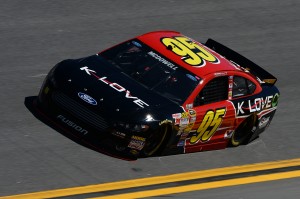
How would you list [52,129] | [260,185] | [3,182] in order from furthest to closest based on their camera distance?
[52,129]
[260,185]
[3,182]

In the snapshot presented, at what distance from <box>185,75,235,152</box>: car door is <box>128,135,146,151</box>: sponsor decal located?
2.67ft

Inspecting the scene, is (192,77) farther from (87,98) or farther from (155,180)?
(155,180)

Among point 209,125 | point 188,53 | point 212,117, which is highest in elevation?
point 188,53

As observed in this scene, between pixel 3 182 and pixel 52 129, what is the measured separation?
181 cm

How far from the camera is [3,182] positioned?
11555 mm

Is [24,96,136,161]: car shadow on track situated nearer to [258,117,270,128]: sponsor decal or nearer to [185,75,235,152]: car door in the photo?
[185,75,235,152]: car door

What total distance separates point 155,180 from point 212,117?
1.47 metres

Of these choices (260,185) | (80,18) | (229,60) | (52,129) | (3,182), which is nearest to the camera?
(3,182)

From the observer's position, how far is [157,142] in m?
12.7

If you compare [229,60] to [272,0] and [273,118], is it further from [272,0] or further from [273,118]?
[272,0]

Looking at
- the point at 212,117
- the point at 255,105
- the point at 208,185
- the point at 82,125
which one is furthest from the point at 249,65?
the point at 82,125

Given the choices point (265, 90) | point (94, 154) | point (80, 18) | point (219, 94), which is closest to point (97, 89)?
point (94, 154)

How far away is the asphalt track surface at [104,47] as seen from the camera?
12.1 m

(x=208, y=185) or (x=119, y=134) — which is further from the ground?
(x=119, y=134)
